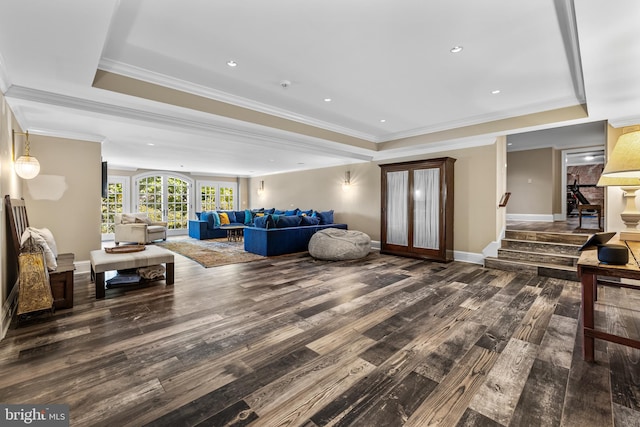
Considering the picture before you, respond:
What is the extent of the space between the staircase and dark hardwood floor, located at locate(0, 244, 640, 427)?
2.62 ft

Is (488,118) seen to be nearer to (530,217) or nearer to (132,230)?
(530,217)

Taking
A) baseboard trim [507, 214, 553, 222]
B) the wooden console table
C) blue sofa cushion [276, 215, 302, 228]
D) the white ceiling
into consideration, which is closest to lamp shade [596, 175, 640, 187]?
the wooden console table

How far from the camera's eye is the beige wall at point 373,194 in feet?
16.9

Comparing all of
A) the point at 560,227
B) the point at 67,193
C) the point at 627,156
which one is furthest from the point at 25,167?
the point at 560,227

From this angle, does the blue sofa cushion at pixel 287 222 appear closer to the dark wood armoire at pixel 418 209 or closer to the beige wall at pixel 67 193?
the dark wood armoire at pixel 418 209

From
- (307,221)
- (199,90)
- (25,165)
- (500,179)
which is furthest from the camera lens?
(307,221)

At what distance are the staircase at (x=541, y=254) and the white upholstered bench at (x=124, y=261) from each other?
523cm

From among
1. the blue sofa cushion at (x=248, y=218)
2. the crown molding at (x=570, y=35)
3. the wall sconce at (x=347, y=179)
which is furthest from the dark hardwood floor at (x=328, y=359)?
the blue sofa cushion at (x=248, y=218)

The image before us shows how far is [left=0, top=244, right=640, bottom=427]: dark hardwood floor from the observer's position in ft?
5.17

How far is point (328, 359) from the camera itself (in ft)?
6.89

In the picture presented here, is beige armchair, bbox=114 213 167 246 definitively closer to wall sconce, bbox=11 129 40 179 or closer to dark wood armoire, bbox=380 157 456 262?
wall sconce, bbox=11 129 40 179

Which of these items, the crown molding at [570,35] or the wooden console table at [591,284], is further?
the crown molding at [570,35]

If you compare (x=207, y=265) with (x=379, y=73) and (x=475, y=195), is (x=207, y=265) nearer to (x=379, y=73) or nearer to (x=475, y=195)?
(x=379, y=73)
